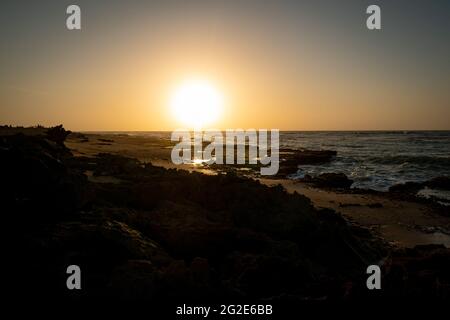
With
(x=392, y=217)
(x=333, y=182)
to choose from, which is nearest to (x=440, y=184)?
(x=333, y=182)

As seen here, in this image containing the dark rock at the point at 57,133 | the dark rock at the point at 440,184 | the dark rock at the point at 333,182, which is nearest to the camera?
the dark rock at the point at 57,133

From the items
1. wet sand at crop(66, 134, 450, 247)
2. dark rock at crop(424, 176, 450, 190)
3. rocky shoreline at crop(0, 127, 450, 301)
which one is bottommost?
wet sand at crop(66, 134, 450, 247)

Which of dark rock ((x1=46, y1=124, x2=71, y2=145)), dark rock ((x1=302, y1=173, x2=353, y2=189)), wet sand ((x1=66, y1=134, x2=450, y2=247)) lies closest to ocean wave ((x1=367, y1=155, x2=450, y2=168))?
dark rock ((x1=302, y1=173, x2=353, y2=189))

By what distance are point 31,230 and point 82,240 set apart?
2.13 ft

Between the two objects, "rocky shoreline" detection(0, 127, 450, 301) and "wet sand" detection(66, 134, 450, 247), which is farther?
"wet sand" detection(66, 134, 450, 247)

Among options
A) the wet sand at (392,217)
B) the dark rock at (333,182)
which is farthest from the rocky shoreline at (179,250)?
the dark rock at (333,182)

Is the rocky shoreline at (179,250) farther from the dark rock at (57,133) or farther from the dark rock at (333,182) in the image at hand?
the dark rock at (333,182)

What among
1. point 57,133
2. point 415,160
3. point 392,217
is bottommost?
point 392,217

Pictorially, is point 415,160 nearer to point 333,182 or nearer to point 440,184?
point 440,184

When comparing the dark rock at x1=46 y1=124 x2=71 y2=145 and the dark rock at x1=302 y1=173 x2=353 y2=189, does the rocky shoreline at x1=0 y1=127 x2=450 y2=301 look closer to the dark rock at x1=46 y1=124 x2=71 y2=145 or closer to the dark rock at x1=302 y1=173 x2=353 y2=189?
the dark rock at x1=46 y1=124 x2=71 y2=145

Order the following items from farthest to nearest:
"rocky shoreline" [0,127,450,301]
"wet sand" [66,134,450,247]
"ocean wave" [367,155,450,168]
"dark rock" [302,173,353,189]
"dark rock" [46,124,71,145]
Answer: "ocean wave" [367,155,450,168] < "dark rock" [302,173,353,189] < "dark rock" [46,124,71,145] < "wet sand" [66,134,450,247] < "rocky shoreline" [0,127,450,301]

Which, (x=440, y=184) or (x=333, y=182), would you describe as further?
(x=440, y=184)

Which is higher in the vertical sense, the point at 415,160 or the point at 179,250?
the point at 179,250
